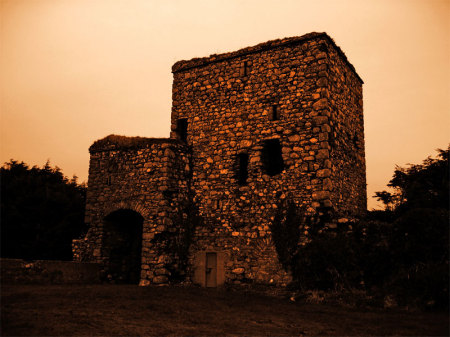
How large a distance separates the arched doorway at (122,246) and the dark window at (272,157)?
5.22m

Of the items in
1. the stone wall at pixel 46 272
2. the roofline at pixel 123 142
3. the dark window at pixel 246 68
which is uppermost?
the dark window at pixel 246 68

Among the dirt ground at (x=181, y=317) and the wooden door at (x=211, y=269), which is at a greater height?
the wooden door at (x=211, y=269)

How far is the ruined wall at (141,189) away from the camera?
43.2ft

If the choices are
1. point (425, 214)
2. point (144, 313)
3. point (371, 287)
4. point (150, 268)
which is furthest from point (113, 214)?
point (425, 214)

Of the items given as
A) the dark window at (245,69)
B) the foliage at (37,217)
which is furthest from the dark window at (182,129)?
the foliage at (37,217)

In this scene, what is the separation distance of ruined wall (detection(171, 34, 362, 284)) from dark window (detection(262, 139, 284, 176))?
0.12 metres

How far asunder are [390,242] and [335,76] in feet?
19.3

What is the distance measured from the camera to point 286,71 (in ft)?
43.5

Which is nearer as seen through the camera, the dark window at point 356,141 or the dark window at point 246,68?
the dark window at point 246,68

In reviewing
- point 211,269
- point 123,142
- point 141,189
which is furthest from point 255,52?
point 211,269

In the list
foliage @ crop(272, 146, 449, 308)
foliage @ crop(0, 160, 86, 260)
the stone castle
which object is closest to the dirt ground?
foliage @ crop(272, 146, 449, 308)

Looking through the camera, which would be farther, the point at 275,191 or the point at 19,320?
the point at 275,191

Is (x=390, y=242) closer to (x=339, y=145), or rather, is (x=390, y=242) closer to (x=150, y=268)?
(x=339, y=145)

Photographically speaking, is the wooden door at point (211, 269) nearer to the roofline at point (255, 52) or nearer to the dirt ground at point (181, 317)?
the dirt ground at point (181, 317)
